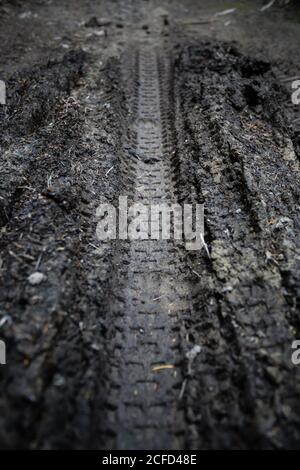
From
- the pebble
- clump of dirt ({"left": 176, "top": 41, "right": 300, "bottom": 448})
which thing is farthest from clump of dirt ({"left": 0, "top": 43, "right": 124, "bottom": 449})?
clump of dirt ({"left": 176, "top": 41, "right": 300, "bottom": 448})

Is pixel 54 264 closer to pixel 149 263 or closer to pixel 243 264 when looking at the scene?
pixel 149 263

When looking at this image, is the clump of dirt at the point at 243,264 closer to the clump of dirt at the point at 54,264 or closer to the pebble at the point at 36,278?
the clump of dirt at the point at 54,264

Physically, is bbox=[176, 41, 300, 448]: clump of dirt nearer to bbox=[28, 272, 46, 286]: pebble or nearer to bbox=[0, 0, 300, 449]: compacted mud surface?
bbox=[0, 0, 300, 449]: compacted mud surface

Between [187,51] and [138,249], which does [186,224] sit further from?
[187,51]

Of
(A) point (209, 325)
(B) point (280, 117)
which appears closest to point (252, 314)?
(A) point (209, 325)

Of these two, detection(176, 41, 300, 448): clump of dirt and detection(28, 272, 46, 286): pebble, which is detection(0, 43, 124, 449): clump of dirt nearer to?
detection(28, 272, 46, 286): pebble

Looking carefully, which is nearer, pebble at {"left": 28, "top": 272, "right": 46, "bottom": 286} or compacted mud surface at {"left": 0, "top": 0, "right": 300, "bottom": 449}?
compacted mud surface at {"left": 0, "top": 0, "right": 300, "bottom": 449}

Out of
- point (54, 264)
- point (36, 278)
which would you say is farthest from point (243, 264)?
point (36, 278)
